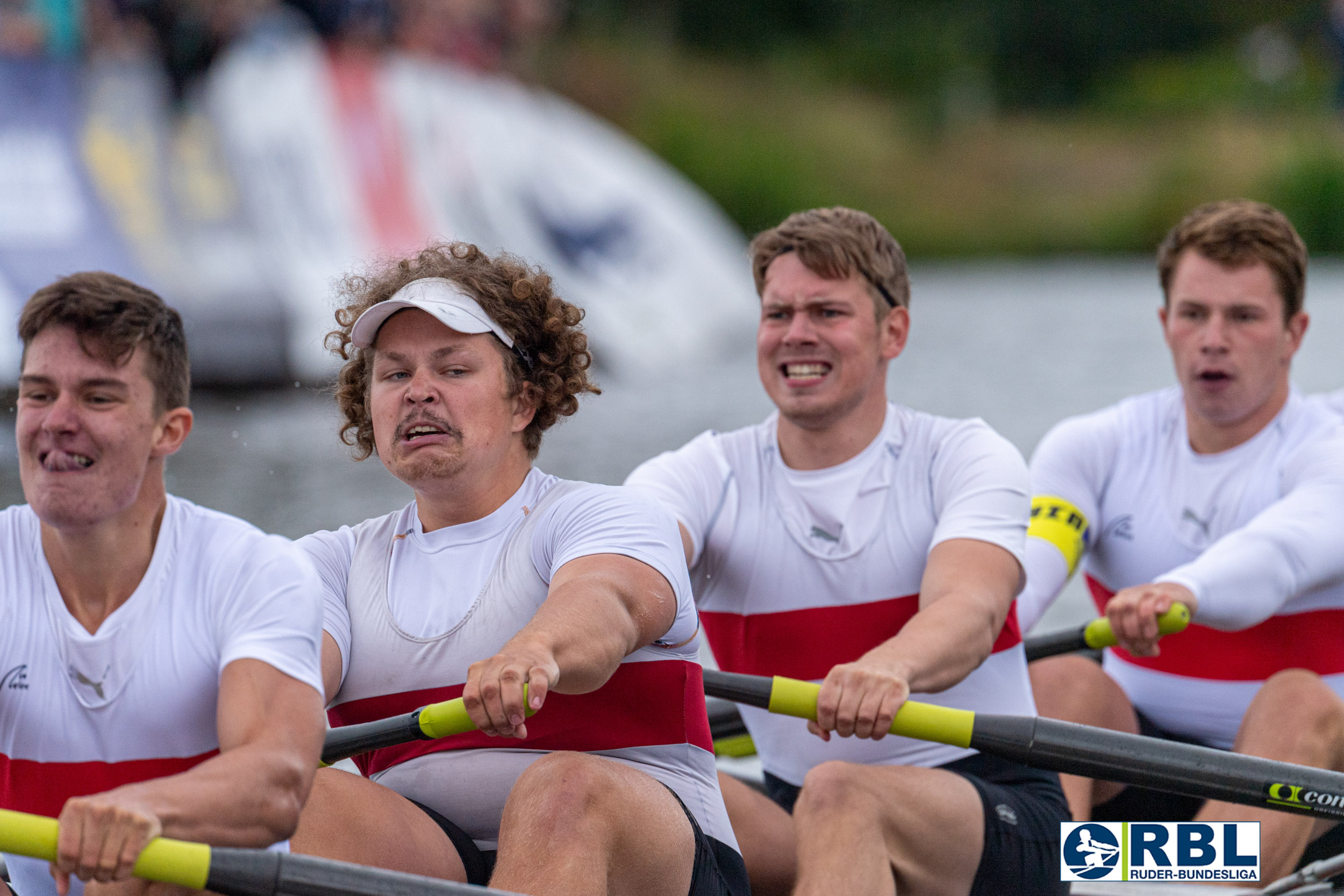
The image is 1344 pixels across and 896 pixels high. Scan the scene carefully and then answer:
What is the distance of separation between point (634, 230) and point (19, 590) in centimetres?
1554

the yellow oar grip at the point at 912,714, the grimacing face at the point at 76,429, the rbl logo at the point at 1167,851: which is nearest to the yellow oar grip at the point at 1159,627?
the rbl logo at the point at 1167,851

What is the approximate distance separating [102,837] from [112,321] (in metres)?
0.58

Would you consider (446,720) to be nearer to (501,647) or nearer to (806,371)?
(501,647)

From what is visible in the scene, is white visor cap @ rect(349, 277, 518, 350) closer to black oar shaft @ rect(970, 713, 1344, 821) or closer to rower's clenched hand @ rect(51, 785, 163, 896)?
rower's clenched hand @ rect(51, 785, 163, 896)

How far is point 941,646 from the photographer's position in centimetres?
243

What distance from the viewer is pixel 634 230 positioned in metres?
17.3

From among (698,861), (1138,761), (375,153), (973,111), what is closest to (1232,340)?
(1138,761)

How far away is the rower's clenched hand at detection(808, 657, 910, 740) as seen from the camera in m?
2.27

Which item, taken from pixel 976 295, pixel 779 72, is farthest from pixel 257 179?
pixel 779 72

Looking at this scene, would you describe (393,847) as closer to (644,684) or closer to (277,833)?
(277,833)

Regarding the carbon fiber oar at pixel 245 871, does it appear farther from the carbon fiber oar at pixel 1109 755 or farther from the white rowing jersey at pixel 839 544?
the white rowing jersey at pixel 839 544

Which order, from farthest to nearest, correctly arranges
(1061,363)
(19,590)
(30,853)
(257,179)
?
(1061,363), (257,179), (19,590), (30,853)

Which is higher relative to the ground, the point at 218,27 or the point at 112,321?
the point at 218,27

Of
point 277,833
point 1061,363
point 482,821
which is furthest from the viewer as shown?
point 1061,363
